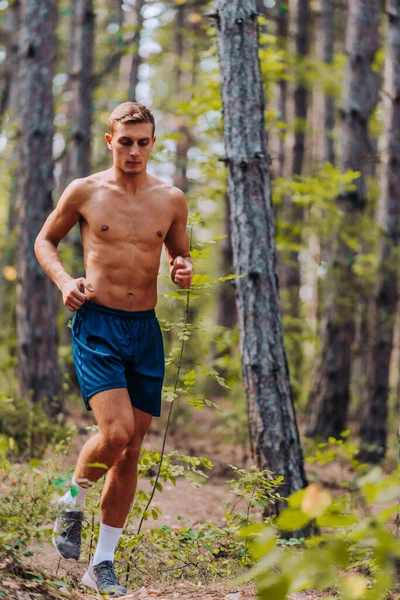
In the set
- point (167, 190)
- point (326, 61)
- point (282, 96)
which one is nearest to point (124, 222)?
point (167, 190)

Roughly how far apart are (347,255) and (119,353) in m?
7.67

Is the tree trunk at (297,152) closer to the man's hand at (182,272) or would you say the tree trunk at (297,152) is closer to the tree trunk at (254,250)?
the tree trunk at (254,250)

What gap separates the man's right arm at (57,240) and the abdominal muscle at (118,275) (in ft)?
0.30

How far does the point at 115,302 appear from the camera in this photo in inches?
166

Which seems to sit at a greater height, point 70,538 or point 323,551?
point 323,551

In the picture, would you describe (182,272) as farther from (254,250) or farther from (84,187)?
(254,250)

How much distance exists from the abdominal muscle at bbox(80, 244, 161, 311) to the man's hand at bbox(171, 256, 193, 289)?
0.75 feet

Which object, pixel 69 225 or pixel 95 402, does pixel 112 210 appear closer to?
pixel 69 225

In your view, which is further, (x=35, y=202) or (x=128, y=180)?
(x=35, y=202)

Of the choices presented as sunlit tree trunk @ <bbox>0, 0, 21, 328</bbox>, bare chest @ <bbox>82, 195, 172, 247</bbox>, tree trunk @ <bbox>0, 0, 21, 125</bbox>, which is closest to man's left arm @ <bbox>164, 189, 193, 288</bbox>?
bare chest @ <bbox>82, 195, 172, 247</bbox>

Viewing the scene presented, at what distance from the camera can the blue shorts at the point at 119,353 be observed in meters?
4.07

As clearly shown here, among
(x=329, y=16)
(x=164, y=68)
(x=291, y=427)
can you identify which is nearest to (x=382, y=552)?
(x=291, y=427)

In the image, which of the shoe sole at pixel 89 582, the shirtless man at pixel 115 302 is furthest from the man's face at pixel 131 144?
the shoe sole at pixel 89 582

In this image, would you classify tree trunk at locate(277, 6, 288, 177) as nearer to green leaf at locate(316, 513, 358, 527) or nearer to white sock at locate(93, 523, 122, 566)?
white sock at locate(93, 523, 122, 566)
